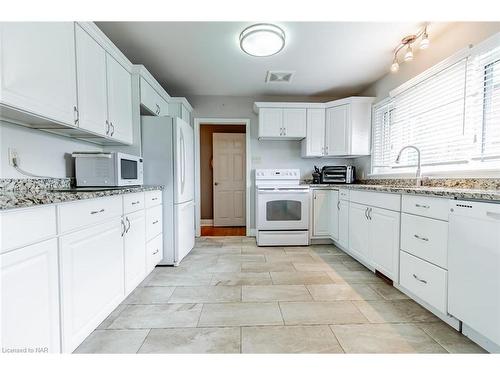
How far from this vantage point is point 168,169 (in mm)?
2398

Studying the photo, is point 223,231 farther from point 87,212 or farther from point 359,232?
point 87,212

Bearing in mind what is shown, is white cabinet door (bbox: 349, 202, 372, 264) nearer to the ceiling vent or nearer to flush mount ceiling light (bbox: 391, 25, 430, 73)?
flush mount ceiling light (bbox: 391, 25, 430, 73)

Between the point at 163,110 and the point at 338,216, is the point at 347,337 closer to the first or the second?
the point at 338,216

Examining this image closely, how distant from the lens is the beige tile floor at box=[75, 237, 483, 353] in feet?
4.16

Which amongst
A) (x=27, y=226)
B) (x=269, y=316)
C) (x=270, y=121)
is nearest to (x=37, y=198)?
(x=27, y=226)

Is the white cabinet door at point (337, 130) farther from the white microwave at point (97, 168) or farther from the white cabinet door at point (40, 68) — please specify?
the white cabinet door at point (40, 68)

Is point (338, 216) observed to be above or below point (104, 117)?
below

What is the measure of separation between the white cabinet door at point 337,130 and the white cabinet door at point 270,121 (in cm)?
75

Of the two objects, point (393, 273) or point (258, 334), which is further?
point (393, 273)

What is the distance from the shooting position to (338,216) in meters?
2.97

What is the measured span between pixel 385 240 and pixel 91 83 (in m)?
2.69

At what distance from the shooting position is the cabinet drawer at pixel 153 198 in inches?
80.7
